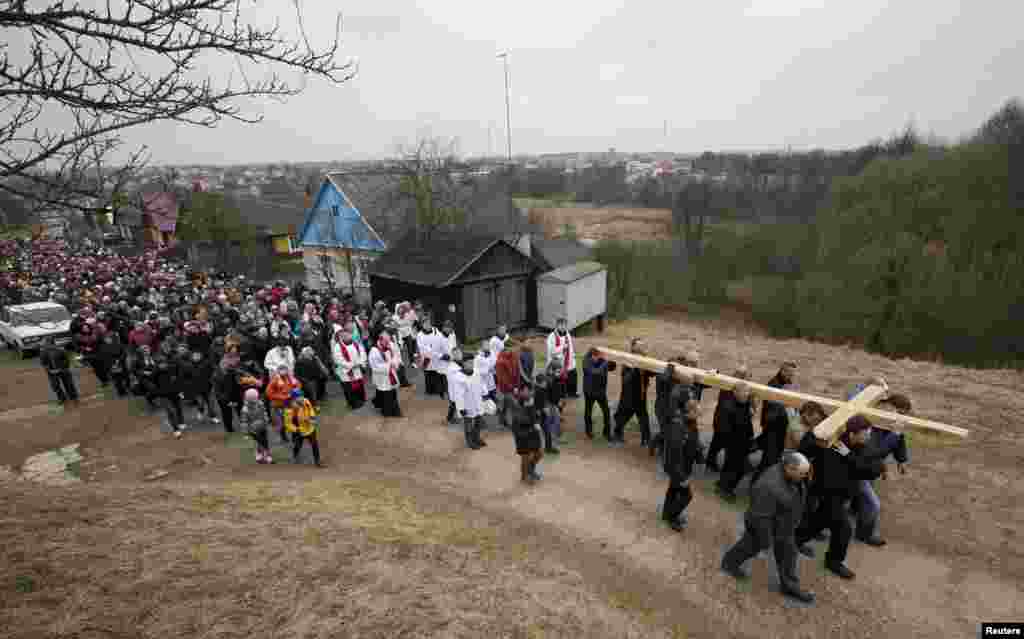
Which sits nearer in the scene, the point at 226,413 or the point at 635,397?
the point at 635,397

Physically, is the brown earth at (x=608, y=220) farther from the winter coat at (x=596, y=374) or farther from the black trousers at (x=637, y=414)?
the black trousers at (x=637, y=414)

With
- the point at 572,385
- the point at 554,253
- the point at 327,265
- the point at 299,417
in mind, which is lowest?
the point at 572,385

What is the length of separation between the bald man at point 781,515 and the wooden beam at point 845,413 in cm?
62

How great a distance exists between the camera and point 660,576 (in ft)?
18.6

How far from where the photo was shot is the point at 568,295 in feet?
57.2

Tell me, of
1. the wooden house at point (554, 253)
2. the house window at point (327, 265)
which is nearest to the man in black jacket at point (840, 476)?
the wooden house at point (554, 253)

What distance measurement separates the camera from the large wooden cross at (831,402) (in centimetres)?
580

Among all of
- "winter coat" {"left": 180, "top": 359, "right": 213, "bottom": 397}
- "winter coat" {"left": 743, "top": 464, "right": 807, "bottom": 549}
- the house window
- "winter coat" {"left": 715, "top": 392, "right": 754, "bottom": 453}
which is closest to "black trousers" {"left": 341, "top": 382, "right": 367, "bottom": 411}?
"winter coat" {"left": 180, "top": 359, "right": 213, "bottom": 397}

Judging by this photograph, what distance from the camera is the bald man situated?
4.96 meters

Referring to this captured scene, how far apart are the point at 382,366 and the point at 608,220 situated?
62.2 metres

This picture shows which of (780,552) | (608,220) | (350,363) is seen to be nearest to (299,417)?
(350,363)

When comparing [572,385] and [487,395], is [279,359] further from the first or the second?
[572,385]

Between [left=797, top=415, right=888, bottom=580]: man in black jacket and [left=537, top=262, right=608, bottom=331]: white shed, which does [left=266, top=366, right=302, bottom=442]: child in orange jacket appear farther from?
[left=537, top=262, right=608, bottom=331]: white shed

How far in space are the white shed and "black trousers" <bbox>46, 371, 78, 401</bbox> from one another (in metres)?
13.4
